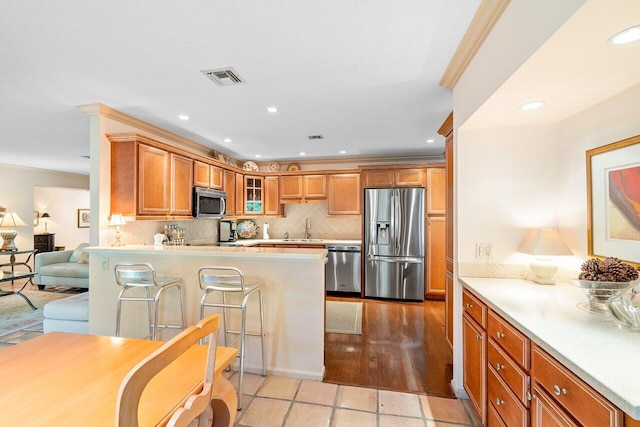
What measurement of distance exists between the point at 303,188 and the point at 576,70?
427 centimetres

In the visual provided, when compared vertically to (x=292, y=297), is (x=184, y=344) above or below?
above

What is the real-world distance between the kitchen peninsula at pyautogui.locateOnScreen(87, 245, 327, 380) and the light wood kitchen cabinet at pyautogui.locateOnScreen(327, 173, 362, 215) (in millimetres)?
2636

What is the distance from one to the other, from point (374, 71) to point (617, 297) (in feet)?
6.33

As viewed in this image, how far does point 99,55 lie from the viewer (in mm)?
1992

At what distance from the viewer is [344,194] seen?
5.13 m

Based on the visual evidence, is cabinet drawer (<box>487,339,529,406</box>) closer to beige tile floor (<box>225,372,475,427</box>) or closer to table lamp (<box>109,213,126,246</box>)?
beige tile floor (<box>225,372,475,427</box>)

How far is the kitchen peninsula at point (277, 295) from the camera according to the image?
2.41 m

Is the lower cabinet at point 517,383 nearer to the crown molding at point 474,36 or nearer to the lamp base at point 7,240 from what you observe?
the crown molding at point 474,36

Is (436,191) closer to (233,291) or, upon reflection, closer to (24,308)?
(233,291)

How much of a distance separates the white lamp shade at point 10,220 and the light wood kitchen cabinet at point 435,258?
7.76 metres

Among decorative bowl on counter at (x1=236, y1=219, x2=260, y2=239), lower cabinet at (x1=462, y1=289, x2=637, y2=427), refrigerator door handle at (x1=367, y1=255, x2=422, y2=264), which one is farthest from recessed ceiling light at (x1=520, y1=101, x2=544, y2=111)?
decorative bowl on counter at (x1=236, y1=219, x2=260, y2=239)

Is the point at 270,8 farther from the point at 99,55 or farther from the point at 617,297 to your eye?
the point at 617,297

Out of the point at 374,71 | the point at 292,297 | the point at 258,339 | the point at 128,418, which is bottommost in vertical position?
the point at 258,339

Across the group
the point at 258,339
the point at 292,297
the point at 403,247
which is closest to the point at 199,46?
the point at 292,297
